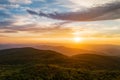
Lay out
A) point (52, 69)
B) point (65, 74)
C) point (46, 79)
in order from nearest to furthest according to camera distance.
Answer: point (46, 79) → point (65, 74) → point (52, 69)

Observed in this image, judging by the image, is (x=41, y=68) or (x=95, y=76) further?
(x=41, y=68)

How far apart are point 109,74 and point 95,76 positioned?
24.8ft

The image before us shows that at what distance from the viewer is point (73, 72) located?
76688 mm

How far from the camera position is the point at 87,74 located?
2987 inches

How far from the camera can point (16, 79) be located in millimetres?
66875

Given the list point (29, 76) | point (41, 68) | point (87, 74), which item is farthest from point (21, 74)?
point (87, 74)

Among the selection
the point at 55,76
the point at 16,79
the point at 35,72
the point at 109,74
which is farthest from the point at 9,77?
the point at 109,74

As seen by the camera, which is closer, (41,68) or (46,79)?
(46,79)

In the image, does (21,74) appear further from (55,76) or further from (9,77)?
(55,76)

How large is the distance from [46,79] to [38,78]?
9.33ft

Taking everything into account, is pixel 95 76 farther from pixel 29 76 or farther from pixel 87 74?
pixel 29 76

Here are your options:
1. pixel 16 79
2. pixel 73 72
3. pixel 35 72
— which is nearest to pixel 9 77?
pixel 16 79

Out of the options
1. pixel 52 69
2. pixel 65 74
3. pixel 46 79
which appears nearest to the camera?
pixel 46 79

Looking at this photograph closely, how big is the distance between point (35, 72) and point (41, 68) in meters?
5.64
